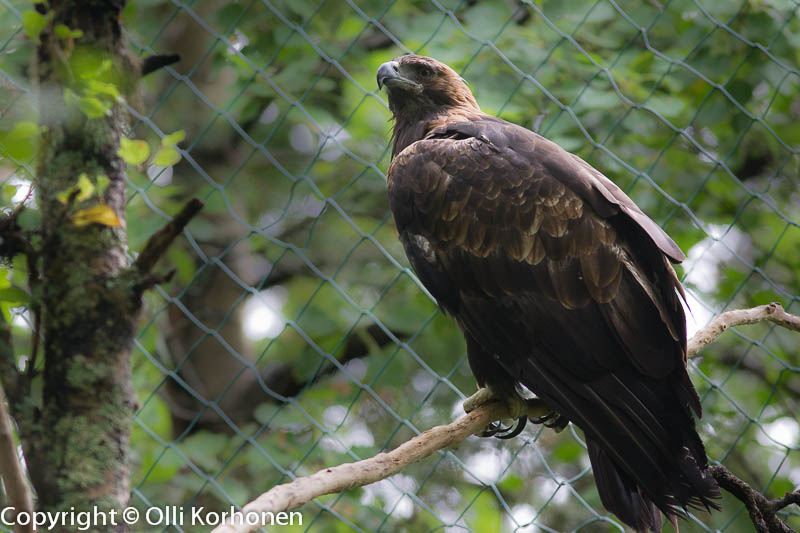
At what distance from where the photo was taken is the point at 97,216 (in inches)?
72.6

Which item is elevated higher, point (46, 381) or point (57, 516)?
point (46, 381)

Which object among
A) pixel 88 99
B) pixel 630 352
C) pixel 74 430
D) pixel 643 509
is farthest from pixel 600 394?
pixel 88 99

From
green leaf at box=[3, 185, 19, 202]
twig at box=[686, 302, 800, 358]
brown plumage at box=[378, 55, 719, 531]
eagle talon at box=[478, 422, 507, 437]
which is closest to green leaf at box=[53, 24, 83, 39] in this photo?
green leaf at box=[3, 185, 19, 202]

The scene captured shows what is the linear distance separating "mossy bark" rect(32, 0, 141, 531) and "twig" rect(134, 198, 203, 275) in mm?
48

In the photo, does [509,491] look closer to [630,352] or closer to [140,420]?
[140,420]

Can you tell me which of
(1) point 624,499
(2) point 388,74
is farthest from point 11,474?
(2) point 388,74

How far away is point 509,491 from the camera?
4.69 m

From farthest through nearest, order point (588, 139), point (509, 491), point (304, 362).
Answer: point (509, 491)
point (304, 362)
point (588, 139)

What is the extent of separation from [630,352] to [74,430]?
1474 millimetres

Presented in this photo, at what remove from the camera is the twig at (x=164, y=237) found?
1821 millimetres

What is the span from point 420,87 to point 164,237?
169 cm

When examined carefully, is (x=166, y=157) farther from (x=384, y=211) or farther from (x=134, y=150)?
(x=384, y=211)

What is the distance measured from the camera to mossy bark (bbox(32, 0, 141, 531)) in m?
1.82

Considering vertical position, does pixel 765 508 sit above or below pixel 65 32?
below
